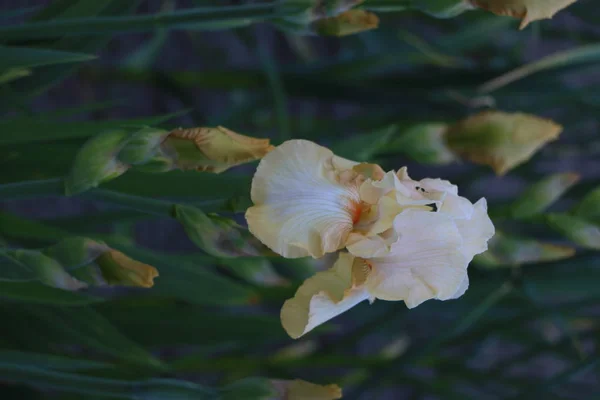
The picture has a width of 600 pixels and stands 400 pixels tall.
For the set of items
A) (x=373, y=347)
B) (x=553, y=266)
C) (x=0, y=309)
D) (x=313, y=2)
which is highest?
(x=313, y=2)

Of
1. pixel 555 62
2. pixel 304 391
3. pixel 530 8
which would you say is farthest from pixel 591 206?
pixel 304 391

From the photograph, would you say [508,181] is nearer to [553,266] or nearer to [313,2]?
[553,266]

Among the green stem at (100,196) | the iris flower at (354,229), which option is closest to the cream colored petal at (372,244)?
the iris flower at (354,229)

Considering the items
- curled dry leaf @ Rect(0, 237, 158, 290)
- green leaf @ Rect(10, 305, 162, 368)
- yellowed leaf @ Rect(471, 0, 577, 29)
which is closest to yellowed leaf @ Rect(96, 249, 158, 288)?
curled dry leaf @ Rect(0, 237, 158, 290)

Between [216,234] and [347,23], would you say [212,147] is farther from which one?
[347,23]

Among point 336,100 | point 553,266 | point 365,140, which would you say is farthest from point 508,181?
point 365,140

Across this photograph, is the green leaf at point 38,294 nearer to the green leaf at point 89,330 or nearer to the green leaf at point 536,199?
the green leaf at point 89,330
